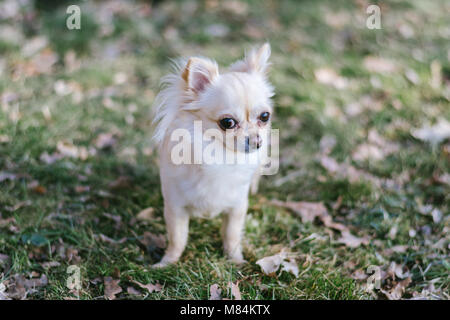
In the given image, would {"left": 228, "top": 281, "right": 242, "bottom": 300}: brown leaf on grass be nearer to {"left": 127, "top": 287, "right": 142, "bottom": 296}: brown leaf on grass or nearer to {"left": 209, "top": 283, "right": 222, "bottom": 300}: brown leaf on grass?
{"left": 209, "top": 283, "right": 222, "bottom": 300}: brown leaf on grass

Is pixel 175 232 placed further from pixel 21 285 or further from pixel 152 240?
pixel 21 285

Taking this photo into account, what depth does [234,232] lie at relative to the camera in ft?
8.31

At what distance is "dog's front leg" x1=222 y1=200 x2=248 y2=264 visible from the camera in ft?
8.08

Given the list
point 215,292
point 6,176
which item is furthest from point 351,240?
point 6,176

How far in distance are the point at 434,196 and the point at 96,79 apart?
137 inches

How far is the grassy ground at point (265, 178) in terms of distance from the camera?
2.50 m

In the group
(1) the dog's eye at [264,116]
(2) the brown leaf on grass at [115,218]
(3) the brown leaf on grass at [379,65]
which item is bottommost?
(2) the brown leaf on grass at [115,218]

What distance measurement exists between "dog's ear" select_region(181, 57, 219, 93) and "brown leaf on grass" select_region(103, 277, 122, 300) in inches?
46.2

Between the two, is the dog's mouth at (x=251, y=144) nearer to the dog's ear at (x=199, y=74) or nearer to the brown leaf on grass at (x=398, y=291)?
the dog's ear at (x=199, y=74)

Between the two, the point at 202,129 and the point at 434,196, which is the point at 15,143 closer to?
the point at 202,129

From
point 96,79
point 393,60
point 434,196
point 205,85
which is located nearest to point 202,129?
point 205,85

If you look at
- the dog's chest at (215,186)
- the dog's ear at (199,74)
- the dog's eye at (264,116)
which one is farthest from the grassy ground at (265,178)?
→ the dog's ear at (199,74)

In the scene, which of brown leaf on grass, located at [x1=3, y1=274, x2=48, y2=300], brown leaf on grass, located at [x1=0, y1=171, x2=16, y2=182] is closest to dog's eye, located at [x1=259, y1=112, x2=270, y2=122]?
brown leaf on grass, located at [x1=3, y1=274, x2=48, y2=300]

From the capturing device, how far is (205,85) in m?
2.25
